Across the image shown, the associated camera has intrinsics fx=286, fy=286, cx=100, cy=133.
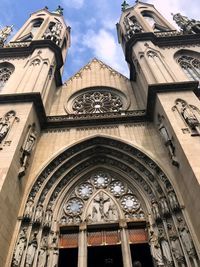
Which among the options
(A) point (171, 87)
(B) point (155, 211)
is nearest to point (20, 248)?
(B) point (155, 211)

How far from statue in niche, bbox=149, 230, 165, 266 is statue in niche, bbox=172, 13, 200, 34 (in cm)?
1399

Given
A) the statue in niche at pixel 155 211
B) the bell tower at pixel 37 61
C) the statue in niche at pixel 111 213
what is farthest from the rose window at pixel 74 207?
the bell tower at pixel 37 61

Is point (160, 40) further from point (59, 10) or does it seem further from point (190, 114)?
point (59, 10)

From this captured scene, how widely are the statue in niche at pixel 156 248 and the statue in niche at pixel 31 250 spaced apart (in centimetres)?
376

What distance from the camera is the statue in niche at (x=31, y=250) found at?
855 cm

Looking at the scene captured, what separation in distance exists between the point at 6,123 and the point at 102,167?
14.7ft

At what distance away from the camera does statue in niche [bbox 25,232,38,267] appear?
28.1 ft

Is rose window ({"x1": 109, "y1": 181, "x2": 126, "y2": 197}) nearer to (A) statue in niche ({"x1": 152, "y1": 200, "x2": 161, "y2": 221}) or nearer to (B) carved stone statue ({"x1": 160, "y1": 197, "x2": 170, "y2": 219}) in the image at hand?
(A) statue in niche ({"x1": 152, "y1": 200, "x2": 161, "y2": 221})

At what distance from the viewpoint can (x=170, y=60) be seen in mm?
15867

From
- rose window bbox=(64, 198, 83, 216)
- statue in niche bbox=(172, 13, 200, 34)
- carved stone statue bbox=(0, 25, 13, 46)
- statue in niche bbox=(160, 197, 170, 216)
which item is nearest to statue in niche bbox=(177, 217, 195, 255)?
statue in niche bbox=(160, 197, 170, 216)

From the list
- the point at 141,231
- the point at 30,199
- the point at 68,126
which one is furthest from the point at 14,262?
the point at 68,126

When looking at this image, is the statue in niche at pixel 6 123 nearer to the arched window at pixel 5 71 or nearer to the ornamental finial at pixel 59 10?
the arched window at pixel 5 71

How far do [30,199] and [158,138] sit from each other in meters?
5.78

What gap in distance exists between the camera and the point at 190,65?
16328 mm
